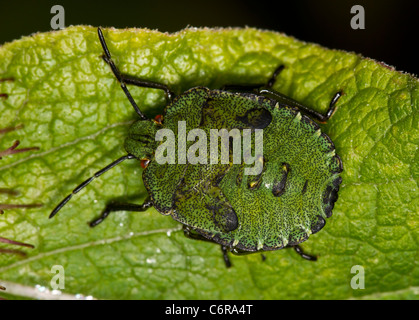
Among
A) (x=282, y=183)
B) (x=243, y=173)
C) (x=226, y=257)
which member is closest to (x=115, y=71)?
(x=243, y=173)

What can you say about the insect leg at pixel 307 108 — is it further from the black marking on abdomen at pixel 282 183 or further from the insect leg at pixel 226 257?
→ the insect leg at pixel 226 257

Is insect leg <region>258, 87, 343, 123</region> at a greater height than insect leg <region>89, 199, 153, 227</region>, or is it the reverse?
insect leg <region>258, 87, 343, 123</region>

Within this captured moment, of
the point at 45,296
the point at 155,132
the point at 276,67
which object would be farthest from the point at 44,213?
the point at 276,67

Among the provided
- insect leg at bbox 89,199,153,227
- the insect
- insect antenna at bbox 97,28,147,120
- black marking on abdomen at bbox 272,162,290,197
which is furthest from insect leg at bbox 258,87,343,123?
insect leg at bbox 89,199,153,227

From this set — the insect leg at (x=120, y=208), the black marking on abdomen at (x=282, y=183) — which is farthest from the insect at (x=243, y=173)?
the insect leg at (x=120, y=208)

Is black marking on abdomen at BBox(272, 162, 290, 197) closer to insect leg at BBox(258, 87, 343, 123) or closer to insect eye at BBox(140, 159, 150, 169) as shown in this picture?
insect leg at BBox(258, 87, 343, 123)

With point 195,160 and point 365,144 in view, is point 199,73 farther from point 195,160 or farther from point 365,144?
point 365,144
